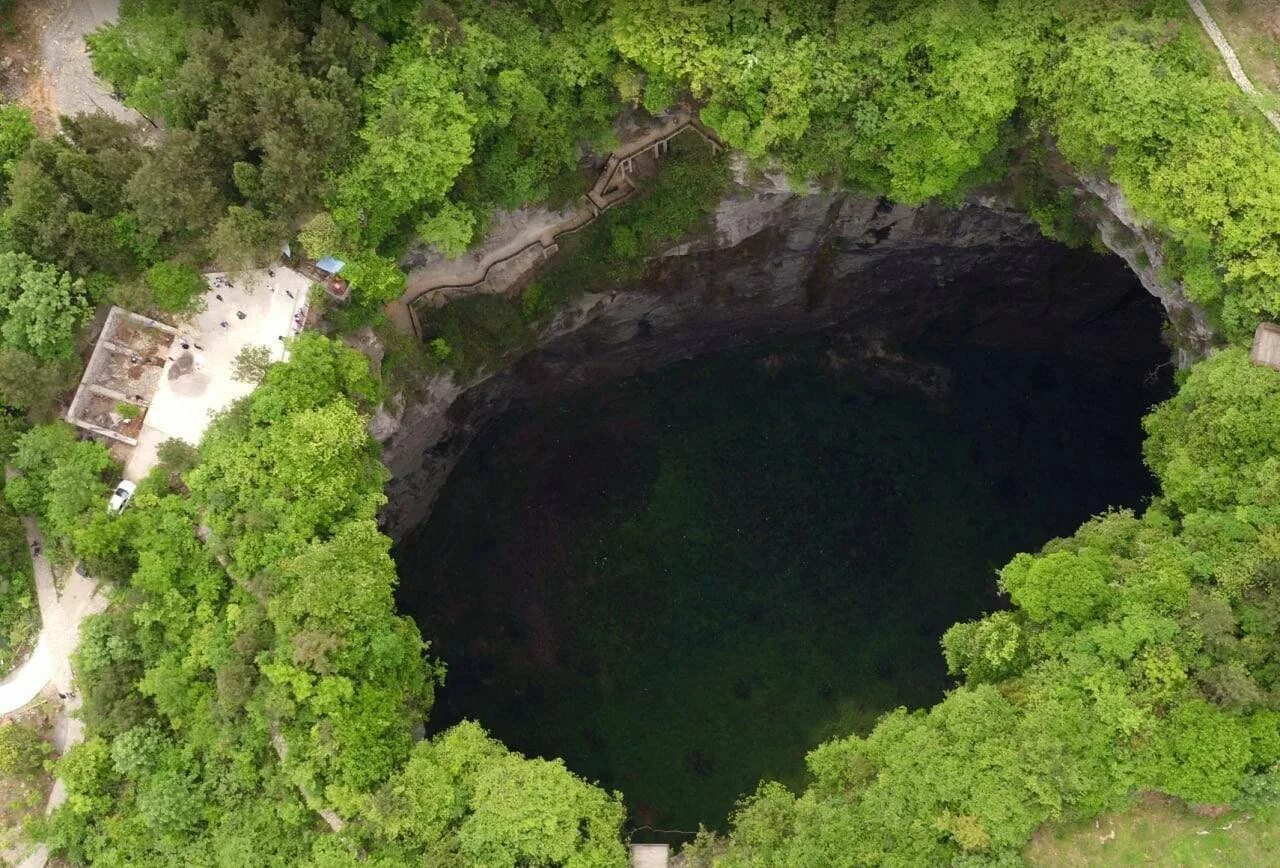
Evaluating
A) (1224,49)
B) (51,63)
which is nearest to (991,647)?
(1224,49)

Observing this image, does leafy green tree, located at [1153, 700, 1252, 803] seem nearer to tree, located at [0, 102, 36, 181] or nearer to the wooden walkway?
the wooden walkway

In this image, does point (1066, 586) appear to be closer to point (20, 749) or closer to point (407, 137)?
point (407, 137)

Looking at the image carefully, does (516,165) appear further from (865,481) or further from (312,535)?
(865,481)

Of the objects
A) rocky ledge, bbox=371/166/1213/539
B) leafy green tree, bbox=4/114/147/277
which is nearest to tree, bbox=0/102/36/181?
leafy green tree, bbox=4/114/147/277

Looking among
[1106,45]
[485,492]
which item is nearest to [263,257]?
[485,492]

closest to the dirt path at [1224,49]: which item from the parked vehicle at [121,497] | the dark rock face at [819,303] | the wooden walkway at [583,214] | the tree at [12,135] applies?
the dark rock face at [819,303]

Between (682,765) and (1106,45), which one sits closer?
(1106,45)
